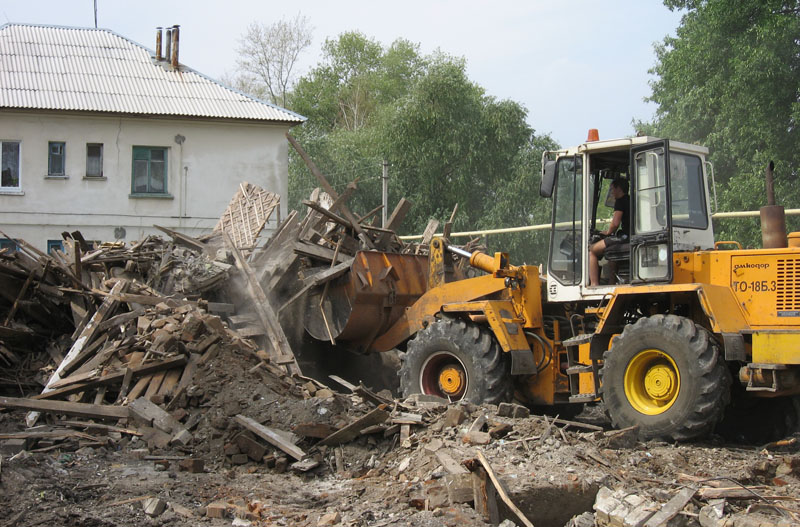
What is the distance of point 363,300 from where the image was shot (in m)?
10.4

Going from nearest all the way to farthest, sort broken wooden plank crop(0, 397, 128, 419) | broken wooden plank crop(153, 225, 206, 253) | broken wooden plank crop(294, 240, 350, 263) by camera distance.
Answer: broken wooden plank crop(0, 397, 128, 419), broken wooden plank crop(294, 240, 350, 263), broken wooden plank crop(153, 225, 206, 253)

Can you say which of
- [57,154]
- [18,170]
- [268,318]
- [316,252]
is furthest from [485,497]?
[18,170]

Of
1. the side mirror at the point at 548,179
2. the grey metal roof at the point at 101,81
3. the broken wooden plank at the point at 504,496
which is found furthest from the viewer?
the grey metal roof at the point at 101,81

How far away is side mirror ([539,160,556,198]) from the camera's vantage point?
28.2ft

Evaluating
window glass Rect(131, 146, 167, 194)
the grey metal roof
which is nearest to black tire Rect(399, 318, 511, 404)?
the grey metal roof

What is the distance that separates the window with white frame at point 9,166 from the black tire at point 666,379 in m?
20.1

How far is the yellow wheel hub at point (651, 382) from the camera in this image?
7508 mm

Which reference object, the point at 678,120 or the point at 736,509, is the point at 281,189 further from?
the point at 736,509

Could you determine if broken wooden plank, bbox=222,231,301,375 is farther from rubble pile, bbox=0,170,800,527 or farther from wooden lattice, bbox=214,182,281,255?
wooden lattice, bbox=214,182,281,255

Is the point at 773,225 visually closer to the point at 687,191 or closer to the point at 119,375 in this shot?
the point at 687,191

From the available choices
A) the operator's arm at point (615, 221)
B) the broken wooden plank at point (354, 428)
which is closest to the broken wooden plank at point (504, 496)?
the broken wooden plank at point (354, 428)

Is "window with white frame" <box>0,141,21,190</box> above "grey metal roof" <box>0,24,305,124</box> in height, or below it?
below

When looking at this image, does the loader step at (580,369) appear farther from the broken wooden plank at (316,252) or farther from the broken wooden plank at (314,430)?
the broken wooden plank at (316,252)

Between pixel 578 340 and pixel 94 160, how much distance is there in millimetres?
18987
